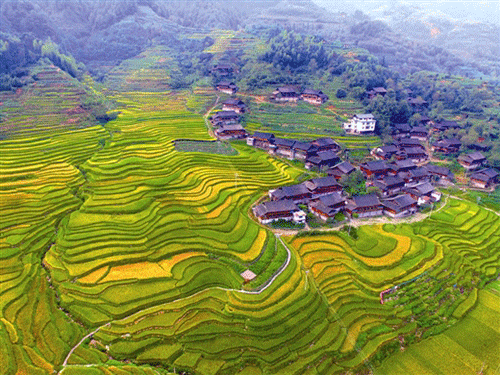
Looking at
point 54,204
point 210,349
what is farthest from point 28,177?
point 210,349

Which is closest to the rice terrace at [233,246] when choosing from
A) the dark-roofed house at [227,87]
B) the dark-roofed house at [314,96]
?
the dark-roofed house at [314,96]

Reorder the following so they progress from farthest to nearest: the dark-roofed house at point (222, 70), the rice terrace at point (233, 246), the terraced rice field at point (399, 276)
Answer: the dark-roofed house at point (222, 70) → the terraced rice field at point (399, 276) → the rice terrace at point (233, 246)

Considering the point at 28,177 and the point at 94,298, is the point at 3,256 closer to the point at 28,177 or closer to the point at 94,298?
the point at 94,298

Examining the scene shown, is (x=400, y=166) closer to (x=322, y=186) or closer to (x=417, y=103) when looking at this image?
(x=322, y=186)

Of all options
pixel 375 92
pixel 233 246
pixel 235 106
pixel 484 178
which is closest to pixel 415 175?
pixel 484 178

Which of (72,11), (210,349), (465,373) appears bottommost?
(465,373)

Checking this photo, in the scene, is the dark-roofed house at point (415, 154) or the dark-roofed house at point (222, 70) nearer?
the dark-roofed house at point (415, 154)

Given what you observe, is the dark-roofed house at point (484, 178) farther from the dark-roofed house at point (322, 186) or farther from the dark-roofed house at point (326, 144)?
the dark-roofed house at point (322, 186)
